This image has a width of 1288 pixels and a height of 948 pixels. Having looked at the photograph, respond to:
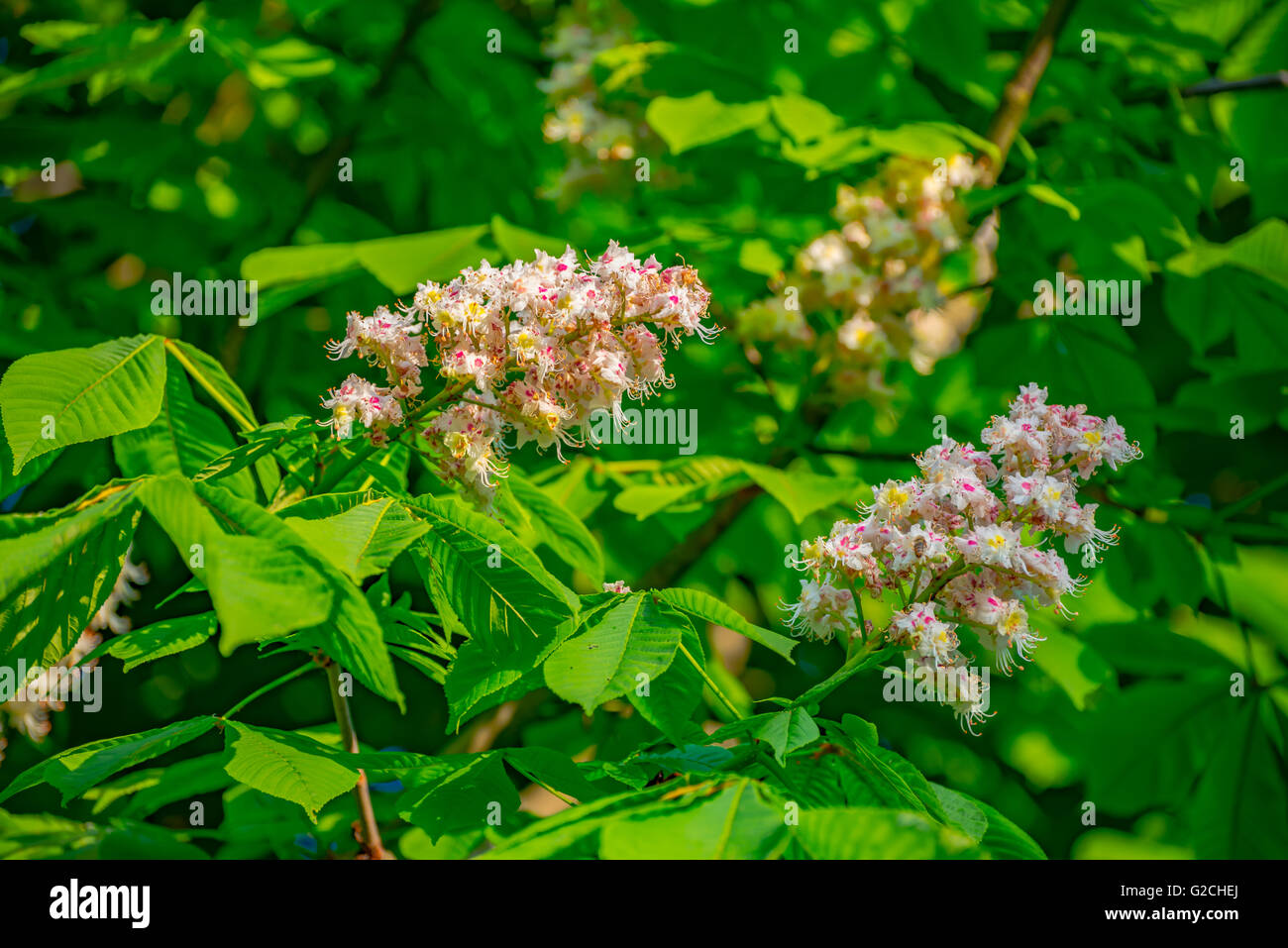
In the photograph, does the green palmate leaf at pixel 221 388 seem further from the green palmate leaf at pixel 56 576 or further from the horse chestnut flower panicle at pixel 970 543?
the horse chestnut flower panicle at pixel 970 543

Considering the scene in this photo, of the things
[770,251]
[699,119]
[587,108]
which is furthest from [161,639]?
[587,108]

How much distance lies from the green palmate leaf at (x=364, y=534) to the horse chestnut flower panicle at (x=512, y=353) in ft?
0.87

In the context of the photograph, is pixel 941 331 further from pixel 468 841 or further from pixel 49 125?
pixel 49 125

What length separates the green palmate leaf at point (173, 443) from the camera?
1566 mm

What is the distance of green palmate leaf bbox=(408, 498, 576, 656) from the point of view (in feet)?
4.10

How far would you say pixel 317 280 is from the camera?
2176 mm

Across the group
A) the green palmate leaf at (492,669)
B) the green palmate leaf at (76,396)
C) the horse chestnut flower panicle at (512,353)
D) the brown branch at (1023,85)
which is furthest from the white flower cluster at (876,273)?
the green palmate leaf at (76,396)

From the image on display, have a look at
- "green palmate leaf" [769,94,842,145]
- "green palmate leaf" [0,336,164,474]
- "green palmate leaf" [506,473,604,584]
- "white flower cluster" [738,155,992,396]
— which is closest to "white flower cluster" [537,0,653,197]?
"white flower cluster" [738,155,992,396]

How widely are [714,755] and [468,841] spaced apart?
0.93 metres

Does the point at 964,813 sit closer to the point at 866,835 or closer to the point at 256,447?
the point at 866,835

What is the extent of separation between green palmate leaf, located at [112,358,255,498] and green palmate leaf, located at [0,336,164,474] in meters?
0.17

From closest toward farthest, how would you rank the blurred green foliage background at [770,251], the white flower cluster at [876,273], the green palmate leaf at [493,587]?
1. the green palmate leaf at [493,587]
2. the blurred green foliage background at [770,251]
3. the white flower cluster at [876,273]

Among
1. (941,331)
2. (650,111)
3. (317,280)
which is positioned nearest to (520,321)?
(317,280)

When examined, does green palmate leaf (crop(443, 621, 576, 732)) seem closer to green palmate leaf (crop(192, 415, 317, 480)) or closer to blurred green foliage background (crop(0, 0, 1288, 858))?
green palmate leaf (crop(192, 415, 317, 480))
